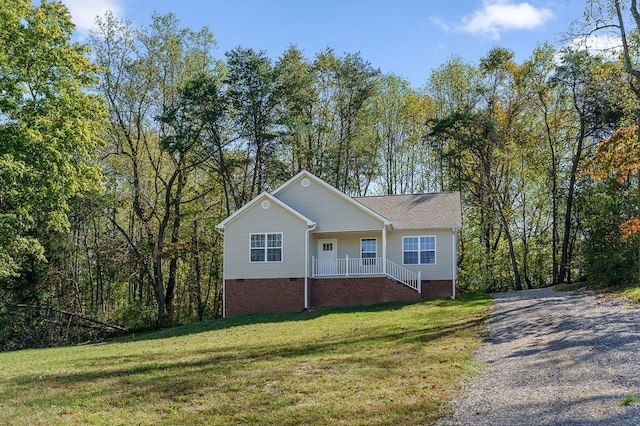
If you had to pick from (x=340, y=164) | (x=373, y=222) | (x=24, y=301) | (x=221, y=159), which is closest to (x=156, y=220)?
(x=221, y=159)

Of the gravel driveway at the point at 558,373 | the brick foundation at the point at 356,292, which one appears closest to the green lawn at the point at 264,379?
the gravel driveway at the point at 558,373

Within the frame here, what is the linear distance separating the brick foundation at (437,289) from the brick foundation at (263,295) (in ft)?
17.5

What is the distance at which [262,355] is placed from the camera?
11.8m

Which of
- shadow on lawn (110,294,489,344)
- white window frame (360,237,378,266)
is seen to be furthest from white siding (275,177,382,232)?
shadow on lawn (110,294,489,344)

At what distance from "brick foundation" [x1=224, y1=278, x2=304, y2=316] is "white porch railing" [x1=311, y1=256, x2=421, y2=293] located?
3.80 ft

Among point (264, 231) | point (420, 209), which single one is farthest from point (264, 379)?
point (420, 209)

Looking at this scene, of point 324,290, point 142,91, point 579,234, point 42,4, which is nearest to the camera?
point 42,4

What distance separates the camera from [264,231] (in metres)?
23.8

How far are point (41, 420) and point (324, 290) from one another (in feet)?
54.6

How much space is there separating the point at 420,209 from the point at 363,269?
431cm

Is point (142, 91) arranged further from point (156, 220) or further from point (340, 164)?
point (340, 164)

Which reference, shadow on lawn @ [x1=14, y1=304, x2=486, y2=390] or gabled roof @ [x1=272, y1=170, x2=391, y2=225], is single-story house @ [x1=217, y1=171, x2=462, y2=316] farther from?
shadow on lawn @ [x1=14, y1=304, x2=486, y2=390]

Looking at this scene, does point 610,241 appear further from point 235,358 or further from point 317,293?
point 235,358

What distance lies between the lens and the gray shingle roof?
24.3 meters
